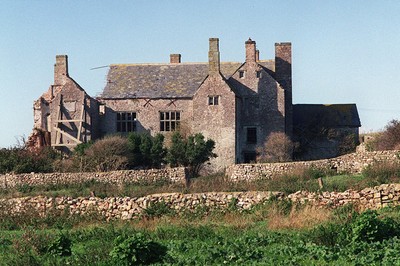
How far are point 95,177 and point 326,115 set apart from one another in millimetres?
26385

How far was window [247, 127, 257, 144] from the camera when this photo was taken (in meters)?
58.8

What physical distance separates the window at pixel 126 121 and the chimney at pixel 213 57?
296 inches

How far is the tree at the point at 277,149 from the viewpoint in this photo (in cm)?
5488

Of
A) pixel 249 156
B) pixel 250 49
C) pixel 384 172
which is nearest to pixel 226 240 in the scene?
pixel 384 172

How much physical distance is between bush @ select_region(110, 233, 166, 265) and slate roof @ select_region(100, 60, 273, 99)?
41.6 meters

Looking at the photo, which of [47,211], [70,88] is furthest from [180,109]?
[47,211]

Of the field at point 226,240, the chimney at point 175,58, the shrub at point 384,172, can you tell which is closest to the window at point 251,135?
the chimney at point 175,58

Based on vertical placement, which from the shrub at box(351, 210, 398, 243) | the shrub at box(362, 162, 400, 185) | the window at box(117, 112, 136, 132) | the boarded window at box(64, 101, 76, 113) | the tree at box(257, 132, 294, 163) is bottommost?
the shrub at box(351, 210, 398, 243)

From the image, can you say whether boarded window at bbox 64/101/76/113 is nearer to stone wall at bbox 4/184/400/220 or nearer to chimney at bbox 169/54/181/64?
chimney at bbox 169/54/181/64

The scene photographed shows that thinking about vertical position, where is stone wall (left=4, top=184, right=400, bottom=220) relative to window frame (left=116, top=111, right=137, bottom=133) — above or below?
below

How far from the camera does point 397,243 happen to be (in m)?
17.8

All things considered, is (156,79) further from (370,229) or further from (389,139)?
(370,229)

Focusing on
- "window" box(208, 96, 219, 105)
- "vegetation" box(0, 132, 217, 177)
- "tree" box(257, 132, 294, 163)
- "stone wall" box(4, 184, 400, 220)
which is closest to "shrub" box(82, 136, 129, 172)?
"vegetation" box(0, 132, 217, 177)

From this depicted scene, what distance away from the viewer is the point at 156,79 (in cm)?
6112
